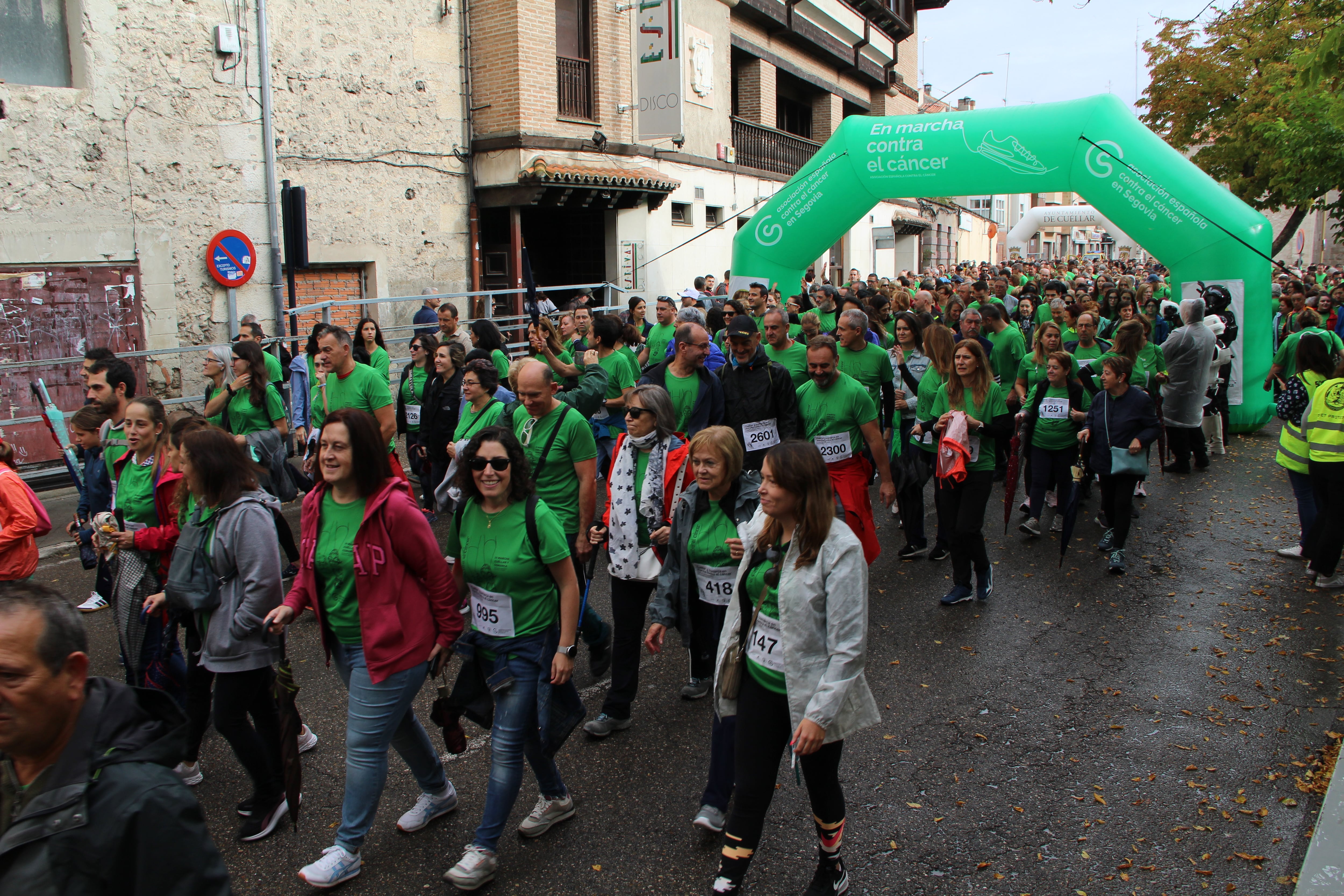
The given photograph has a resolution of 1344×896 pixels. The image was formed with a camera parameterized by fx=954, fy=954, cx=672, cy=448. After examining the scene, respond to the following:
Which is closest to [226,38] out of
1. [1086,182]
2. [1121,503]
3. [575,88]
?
[575,88]

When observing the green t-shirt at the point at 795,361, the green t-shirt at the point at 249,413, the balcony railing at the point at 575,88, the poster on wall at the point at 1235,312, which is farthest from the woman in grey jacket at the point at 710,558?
the balcony railing at the point at 575,88

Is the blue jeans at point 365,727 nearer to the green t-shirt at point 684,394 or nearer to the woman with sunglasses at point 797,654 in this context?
the woman with sunglasses at point 797,654

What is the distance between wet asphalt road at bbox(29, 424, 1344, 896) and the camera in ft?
11.7

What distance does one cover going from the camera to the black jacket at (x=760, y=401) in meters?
6.09

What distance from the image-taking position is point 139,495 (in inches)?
174

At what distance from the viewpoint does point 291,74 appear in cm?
1362

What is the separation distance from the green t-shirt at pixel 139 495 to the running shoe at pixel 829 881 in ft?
10.7

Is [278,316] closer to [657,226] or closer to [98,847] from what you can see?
[657,226]

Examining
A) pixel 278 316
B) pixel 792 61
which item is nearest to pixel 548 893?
pixel 278 316

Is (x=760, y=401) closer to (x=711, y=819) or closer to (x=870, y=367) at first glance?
(x=870, y=367)

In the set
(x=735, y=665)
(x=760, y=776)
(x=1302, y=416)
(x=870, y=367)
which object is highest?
(x=870, y=367)

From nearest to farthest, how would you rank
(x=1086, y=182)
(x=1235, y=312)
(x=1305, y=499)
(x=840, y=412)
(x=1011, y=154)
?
(x=840, y=412) < (x=1305, y=499) < (x=1235, y=312) < (x=1086, y=182) < (x=1011, y=154)

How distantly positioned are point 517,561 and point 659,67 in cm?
1677

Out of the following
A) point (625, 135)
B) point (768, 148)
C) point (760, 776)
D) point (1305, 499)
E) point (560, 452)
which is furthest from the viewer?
point (768, 148)
